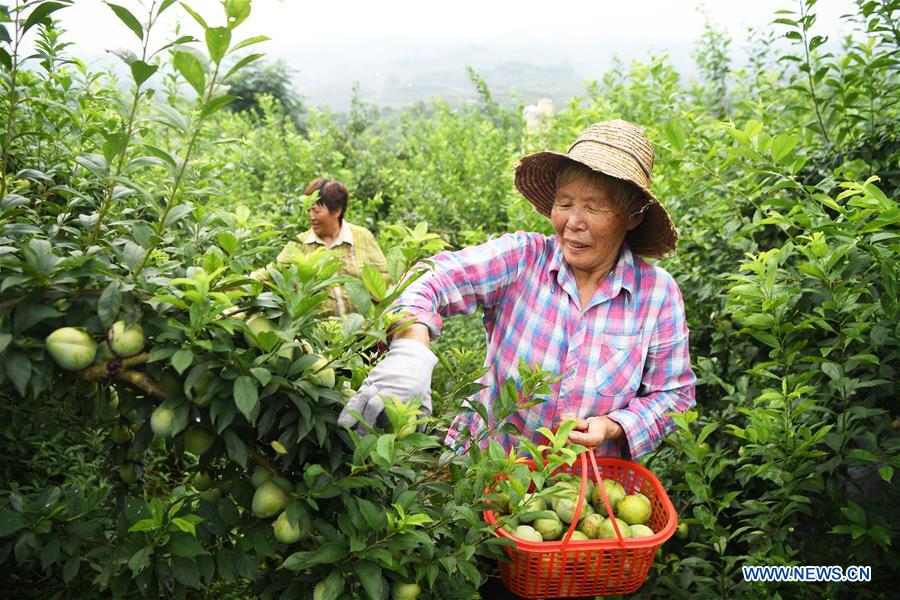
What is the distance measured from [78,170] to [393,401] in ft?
5.30

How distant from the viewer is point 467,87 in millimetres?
30531

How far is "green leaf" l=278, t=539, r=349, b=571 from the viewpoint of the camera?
125 centimetres

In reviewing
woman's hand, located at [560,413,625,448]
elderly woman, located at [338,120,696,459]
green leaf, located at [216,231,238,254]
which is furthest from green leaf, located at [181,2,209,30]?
woman's hand, located at [560,413,625,448]

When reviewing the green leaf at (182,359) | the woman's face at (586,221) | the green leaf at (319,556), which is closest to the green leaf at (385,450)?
the green leaf at (319,556)

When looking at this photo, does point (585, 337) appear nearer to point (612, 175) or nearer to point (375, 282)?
point (612, 175)

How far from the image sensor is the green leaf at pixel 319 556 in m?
1.25

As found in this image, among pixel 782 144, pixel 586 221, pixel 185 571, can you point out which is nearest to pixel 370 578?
pixel 185 571

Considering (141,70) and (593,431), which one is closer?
(141,70)

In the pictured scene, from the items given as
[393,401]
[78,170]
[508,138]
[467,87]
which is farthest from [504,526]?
[467,87]

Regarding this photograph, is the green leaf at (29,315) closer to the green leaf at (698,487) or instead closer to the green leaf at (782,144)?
the green leaf at (698,487)

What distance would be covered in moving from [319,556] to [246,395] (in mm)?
369

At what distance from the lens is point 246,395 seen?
1104 mm

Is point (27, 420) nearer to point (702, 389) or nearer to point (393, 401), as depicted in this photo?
point (393, 401)

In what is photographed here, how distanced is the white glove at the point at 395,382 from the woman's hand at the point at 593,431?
56cm
